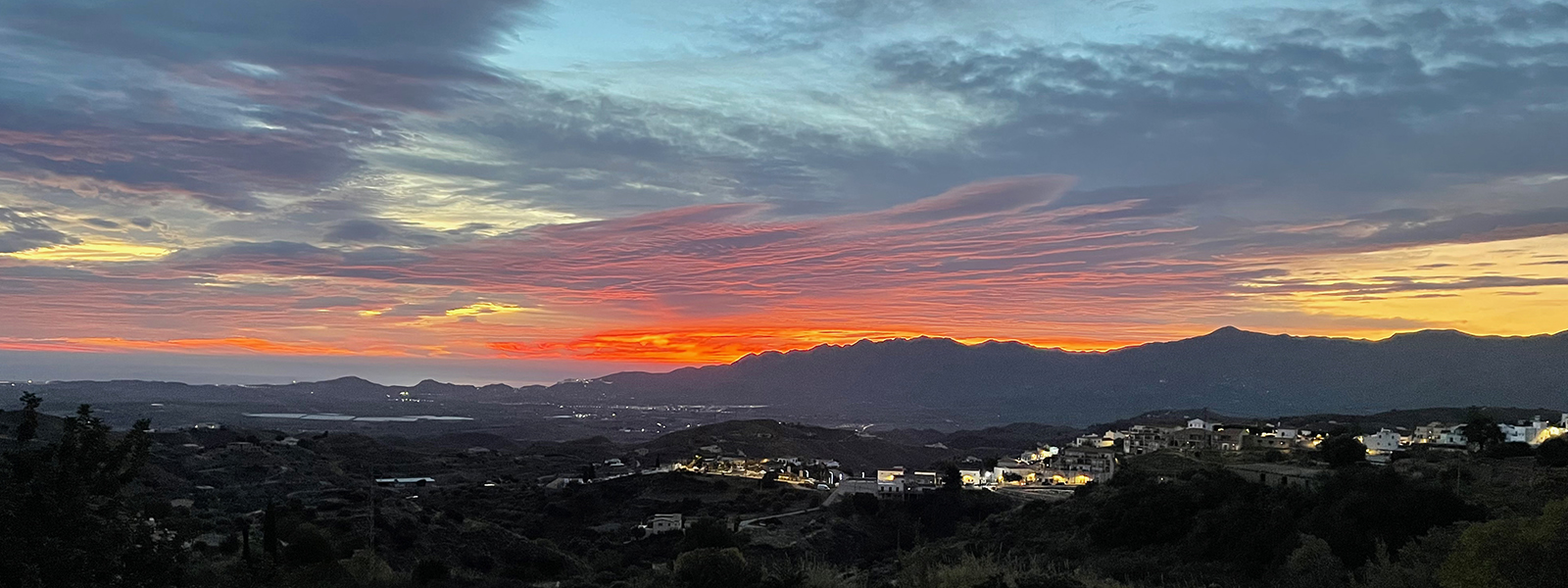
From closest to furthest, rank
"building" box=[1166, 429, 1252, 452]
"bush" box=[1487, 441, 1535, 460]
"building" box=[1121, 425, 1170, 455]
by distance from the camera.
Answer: "bush" box=[1487, 441, 1535, 460] < "building" box=[1166, 429, 1252, 452] < "building" box=[1121, 425, 1170, 455]

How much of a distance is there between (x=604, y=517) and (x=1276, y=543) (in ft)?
128

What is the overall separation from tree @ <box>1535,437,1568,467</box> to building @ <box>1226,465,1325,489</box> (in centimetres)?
773

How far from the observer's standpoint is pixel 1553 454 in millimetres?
39469

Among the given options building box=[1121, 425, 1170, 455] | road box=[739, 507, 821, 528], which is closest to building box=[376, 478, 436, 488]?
road box=[739, 507, 821, 528]

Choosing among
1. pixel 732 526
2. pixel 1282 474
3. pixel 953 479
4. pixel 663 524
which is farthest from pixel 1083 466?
pixel 732 526

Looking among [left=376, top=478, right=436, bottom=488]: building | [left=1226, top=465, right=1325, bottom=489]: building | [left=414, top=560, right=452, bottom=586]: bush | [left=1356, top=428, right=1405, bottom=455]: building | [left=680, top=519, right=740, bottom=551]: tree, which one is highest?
[left=1356, top=428, right=1405, bottom=455]: building

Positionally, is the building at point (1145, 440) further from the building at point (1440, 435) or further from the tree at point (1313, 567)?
the tree at point (1313, 567)

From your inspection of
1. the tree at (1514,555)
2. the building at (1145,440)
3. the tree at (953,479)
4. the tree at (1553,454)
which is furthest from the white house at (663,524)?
the tree at (1514,555)

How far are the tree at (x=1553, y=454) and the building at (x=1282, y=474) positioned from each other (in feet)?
25.4

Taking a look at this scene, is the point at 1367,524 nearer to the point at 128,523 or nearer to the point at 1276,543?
the point at 1276,543

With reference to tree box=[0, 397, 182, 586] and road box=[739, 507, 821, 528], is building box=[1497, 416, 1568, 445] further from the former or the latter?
tree box=[0, 397, 182, 586]

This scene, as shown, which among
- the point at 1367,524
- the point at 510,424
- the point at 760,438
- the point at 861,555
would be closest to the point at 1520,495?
the point at 1367,524

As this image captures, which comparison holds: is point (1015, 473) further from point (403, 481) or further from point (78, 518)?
point (78, 518)

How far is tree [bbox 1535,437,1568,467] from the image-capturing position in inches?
1521
